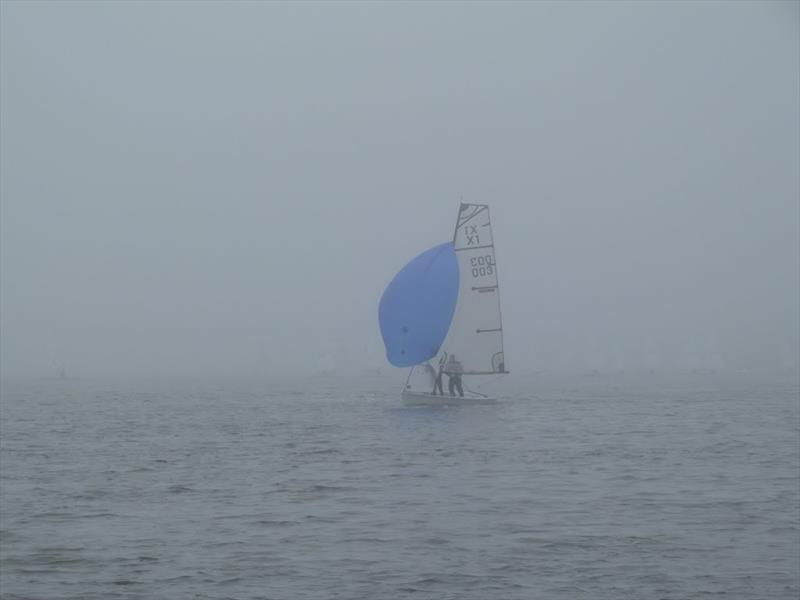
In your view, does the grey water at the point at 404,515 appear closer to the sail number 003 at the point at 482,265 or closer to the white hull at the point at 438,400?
the white hull at the point at 438,400

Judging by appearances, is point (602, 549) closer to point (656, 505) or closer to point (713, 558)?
point (713, 558)

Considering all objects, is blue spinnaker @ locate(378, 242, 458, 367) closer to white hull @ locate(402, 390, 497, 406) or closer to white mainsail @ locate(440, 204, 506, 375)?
white mainsail @ locate(440, 204, 506, 375)

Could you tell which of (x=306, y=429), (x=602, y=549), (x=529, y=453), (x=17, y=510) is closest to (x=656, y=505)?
(x=602, y=549)

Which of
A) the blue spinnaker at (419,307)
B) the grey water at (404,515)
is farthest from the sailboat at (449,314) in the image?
the grey water at (404,515)

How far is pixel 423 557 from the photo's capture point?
13391mm

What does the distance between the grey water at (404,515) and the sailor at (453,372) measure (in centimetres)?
1046

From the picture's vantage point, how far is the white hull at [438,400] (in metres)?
42.2

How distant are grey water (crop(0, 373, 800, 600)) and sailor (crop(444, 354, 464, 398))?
412 inches

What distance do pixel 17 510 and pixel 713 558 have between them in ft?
35.1

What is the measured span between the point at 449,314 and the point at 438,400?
362 centimetres

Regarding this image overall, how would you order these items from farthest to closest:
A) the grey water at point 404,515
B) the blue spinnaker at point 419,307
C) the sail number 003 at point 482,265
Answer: the sail number 003 at point 482,265
the blue spinnaker at point 419,307
the grey water at point 404,515

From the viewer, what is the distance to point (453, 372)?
43156 millimetres

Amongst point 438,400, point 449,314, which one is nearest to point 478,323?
point 449,314

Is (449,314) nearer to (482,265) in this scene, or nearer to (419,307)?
(419,307)
